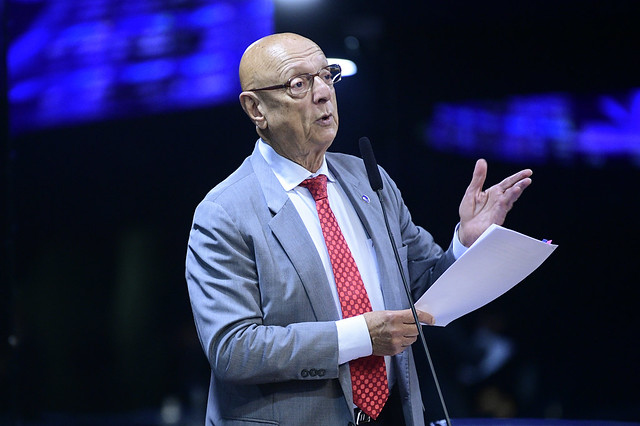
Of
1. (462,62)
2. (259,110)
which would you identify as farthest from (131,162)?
(259,110)

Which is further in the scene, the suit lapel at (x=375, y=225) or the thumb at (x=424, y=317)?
the suit lapel at (x=375, y=225)

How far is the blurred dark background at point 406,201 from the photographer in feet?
9.66

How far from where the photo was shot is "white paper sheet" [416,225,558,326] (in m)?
1.38

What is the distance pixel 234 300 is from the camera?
1452 millimetres

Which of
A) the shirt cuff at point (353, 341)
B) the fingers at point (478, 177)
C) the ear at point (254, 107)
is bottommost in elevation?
the shirt cuff at point (353, 341)

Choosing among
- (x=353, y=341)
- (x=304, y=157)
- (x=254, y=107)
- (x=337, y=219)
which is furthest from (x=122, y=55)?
(x=353, y=341)

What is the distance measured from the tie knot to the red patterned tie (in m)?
0.08

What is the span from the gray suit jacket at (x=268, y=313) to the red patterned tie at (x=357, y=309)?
0.03 m

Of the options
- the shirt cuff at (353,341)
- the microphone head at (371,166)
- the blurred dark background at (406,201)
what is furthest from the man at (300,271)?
the blurred dark background at (406,201)

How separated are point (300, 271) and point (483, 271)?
14.3 inches

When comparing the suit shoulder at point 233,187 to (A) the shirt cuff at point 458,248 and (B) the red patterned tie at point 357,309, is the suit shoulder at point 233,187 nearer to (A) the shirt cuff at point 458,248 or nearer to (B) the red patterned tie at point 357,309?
(B) the red patterned tie at point 357,309

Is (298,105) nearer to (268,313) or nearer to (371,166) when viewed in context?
(371,166)

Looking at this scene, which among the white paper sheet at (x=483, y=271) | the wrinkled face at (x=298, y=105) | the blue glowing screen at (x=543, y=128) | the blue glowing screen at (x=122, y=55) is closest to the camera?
the white paper sheet at (x=483, y=271)

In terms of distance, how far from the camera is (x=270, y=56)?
64.3 inches
